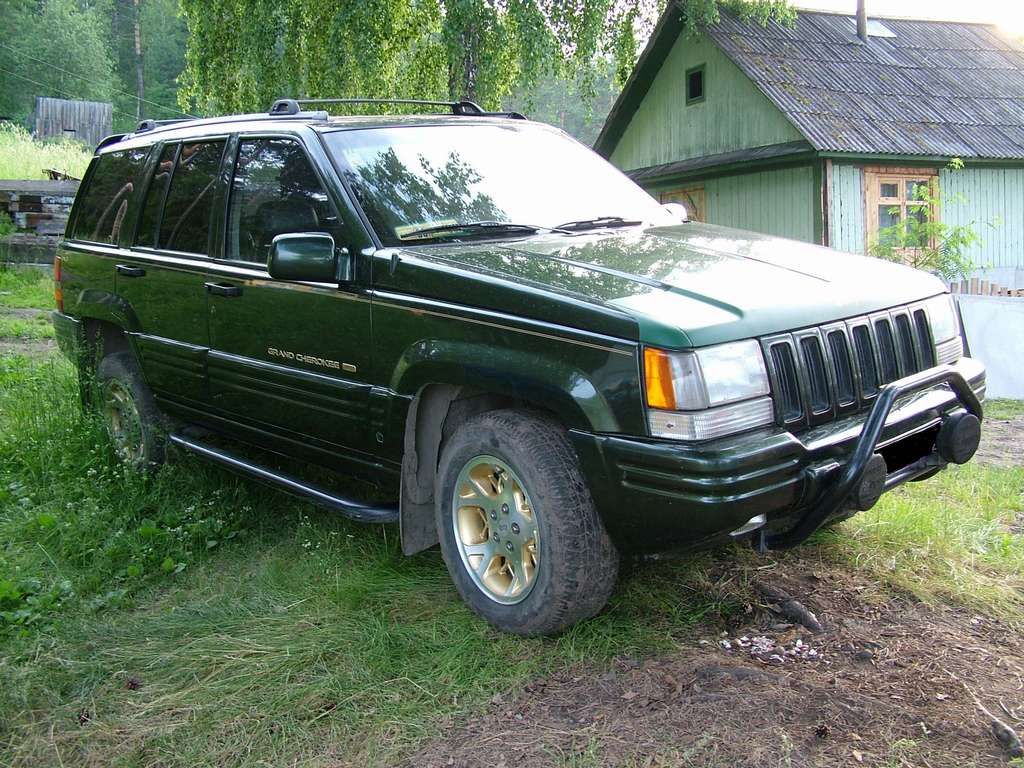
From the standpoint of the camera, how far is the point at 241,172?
450 cm

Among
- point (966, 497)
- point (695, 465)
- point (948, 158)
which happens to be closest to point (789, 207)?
point (948, 158)

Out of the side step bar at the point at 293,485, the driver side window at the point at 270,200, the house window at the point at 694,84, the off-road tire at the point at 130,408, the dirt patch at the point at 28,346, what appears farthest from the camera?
the house window at the point at 694,84

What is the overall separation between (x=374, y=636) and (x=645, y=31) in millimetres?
15684

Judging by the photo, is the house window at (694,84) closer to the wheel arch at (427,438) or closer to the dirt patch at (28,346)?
the dirt patch at (28,346)

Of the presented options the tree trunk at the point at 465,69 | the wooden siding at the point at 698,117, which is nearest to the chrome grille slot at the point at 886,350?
the tree trunk at the point at 465,69

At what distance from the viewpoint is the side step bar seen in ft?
12.8

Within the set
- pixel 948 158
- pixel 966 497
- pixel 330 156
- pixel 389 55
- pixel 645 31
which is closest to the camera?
pixel 330 156

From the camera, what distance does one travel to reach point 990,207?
17.2 m

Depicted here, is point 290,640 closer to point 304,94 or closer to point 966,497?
point 966,497

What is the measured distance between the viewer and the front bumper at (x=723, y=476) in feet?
9.53

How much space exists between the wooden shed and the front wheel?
40279 mm

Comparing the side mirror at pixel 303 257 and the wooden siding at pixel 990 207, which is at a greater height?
the wooden siding at pixel 990 207

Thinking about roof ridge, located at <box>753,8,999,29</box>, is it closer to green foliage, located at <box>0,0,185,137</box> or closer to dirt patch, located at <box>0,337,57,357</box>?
dirt patch, located at <box>0,337,57,357</box>

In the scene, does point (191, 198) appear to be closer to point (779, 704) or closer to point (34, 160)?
point (779, 704)
